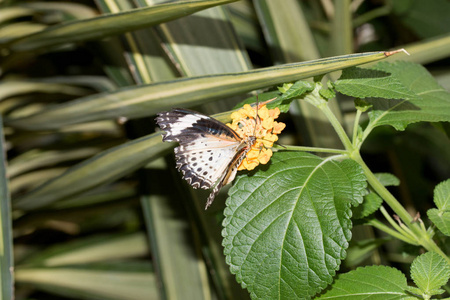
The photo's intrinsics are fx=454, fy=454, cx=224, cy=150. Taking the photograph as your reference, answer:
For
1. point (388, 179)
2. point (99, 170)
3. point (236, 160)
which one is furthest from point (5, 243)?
point (388, 179)

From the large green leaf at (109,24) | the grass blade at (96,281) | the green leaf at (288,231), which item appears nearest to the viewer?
the green leaf at (288,231)

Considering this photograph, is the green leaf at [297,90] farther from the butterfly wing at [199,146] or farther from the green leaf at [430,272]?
the green leaf at [430,272]

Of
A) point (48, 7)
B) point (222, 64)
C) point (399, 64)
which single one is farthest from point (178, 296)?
A: point (48, 7)

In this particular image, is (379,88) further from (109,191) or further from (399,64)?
(109,191)

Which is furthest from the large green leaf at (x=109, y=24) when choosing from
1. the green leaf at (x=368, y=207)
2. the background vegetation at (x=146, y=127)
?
the green leaf at (x=368, y=207)

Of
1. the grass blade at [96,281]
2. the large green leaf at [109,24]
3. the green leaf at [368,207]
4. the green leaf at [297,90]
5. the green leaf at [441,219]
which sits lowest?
the green leaf at [441,219]

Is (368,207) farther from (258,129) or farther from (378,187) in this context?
(258,129)

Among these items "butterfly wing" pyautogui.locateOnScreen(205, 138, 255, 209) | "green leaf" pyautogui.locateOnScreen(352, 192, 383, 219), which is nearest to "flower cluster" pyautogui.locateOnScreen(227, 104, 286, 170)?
"butterfly wing" pyautogui.locateOnScreen(205, 138, 255, 209)
